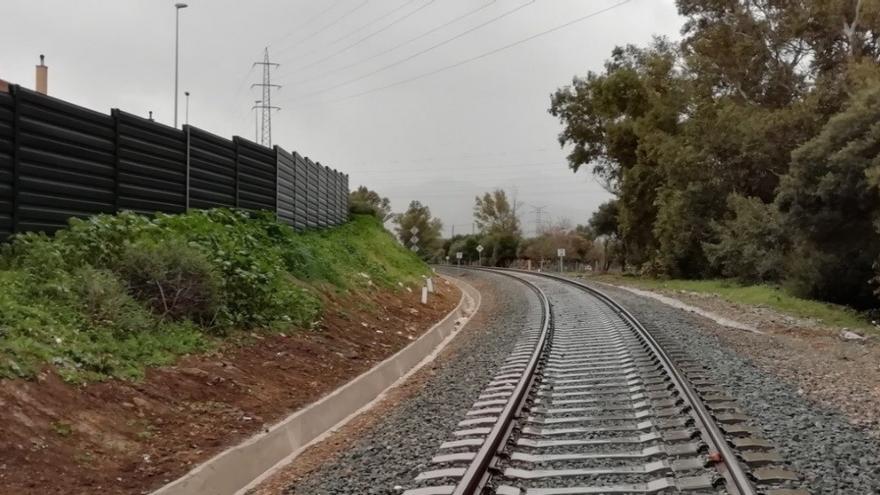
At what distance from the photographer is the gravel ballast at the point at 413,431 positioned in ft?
19.7

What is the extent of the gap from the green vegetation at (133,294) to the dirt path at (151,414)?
290mm

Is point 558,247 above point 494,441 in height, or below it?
above

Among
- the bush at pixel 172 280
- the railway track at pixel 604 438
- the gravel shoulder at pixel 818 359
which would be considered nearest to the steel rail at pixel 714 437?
the railway track at pixel 604 438

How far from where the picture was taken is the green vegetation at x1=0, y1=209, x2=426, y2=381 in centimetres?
695

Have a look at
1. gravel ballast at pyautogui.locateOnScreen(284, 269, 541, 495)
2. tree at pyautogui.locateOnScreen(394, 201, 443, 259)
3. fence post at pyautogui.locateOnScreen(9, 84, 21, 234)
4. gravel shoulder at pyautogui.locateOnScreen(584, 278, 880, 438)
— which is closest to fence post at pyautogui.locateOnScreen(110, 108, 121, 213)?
fence post at pyautogui.locateOnScreen(9, 84, 21, 234)

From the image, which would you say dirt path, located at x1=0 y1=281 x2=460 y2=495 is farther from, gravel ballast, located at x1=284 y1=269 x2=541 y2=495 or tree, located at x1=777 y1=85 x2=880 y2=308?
tree, located at x1=777 y1=85 x2=880 y2=308

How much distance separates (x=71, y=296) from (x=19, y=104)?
2.72 meters

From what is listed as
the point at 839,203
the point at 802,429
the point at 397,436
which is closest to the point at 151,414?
the point at 397,436

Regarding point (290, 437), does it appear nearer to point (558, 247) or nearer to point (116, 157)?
point (116, 157)

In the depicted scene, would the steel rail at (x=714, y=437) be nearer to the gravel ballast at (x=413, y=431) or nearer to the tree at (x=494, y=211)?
the gravel ballast at (x=413, y=431)

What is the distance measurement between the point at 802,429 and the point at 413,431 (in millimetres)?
3865

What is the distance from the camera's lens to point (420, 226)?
10625 cm

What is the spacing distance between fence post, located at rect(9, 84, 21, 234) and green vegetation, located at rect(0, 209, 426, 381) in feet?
0.99

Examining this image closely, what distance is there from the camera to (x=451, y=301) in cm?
2655
